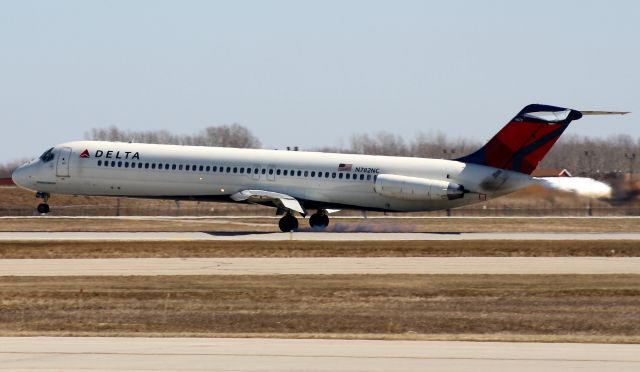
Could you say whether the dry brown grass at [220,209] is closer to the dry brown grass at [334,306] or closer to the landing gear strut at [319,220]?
the landing gear strut at [319,220]

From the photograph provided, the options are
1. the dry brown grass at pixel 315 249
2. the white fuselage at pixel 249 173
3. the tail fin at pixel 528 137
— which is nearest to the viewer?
the dry brown grass at pixel 315 249

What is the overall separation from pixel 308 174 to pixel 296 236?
540cm

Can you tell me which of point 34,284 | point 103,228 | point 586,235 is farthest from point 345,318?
point 103,228

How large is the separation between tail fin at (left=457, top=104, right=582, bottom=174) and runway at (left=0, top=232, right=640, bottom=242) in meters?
3.30

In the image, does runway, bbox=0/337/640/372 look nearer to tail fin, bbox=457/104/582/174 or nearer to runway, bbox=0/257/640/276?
runway, bbox=0/257/640/276

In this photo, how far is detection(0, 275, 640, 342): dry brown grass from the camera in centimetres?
2397

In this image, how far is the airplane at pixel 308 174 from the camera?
54.0 meters

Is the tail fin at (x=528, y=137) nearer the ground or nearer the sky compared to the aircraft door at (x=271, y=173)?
nearer the sky

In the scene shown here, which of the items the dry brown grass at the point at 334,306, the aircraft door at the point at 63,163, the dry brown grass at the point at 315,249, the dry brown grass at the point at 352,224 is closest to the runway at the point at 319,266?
the dry brown grass at the point at 315,249

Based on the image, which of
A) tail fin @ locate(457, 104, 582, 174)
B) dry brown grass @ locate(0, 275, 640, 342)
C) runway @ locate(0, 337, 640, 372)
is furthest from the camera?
tail fin @ locate(457, 104, 582, 174)

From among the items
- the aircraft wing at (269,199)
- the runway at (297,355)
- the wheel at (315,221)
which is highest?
the runway at (297,355)

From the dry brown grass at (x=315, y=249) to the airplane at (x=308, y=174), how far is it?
7.75 meters

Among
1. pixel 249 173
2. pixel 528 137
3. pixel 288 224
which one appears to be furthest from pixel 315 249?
pixel 528 137

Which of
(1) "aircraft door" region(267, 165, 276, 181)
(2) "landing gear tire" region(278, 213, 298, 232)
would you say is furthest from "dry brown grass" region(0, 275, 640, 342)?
(1) "aircraft door" region(267, 165, 276, 181)
